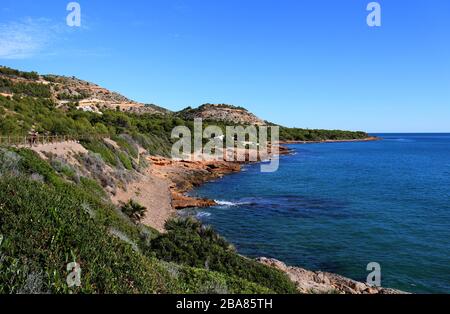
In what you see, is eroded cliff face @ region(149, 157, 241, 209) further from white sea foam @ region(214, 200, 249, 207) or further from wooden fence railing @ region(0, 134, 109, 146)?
wooden fence railing @ region(0, 134, 109, 146)

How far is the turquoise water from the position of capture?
2166 cm

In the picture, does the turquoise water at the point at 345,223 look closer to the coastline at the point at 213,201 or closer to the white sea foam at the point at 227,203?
the white sea foam at the point at 227,203

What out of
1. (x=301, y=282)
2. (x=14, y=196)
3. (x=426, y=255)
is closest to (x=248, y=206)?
(x=426, y=255)

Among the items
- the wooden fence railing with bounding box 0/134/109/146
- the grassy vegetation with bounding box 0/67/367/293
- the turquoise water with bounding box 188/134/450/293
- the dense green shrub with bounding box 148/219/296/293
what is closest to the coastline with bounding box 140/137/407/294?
the dense green shrub with bounding box 148/219/296/293

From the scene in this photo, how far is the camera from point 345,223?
30.4 m

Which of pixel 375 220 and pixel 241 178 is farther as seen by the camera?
pixel 241 178

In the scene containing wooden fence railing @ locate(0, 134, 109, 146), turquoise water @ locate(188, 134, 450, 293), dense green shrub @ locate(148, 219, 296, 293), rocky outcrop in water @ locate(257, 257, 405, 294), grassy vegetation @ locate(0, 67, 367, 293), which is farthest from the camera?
wooden fence railing @ locate(0, 134, 109, 146)

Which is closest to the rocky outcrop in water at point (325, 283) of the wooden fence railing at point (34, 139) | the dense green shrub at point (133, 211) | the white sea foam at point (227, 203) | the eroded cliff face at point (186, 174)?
the dense green shrub at point (133, 211)

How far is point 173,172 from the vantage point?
169 feet

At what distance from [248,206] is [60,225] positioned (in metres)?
28.8

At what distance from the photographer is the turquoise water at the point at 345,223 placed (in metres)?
21.7

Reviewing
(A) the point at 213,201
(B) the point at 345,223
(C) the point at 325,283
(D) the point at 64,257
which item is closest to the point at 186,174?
(A) the point at 213,201
